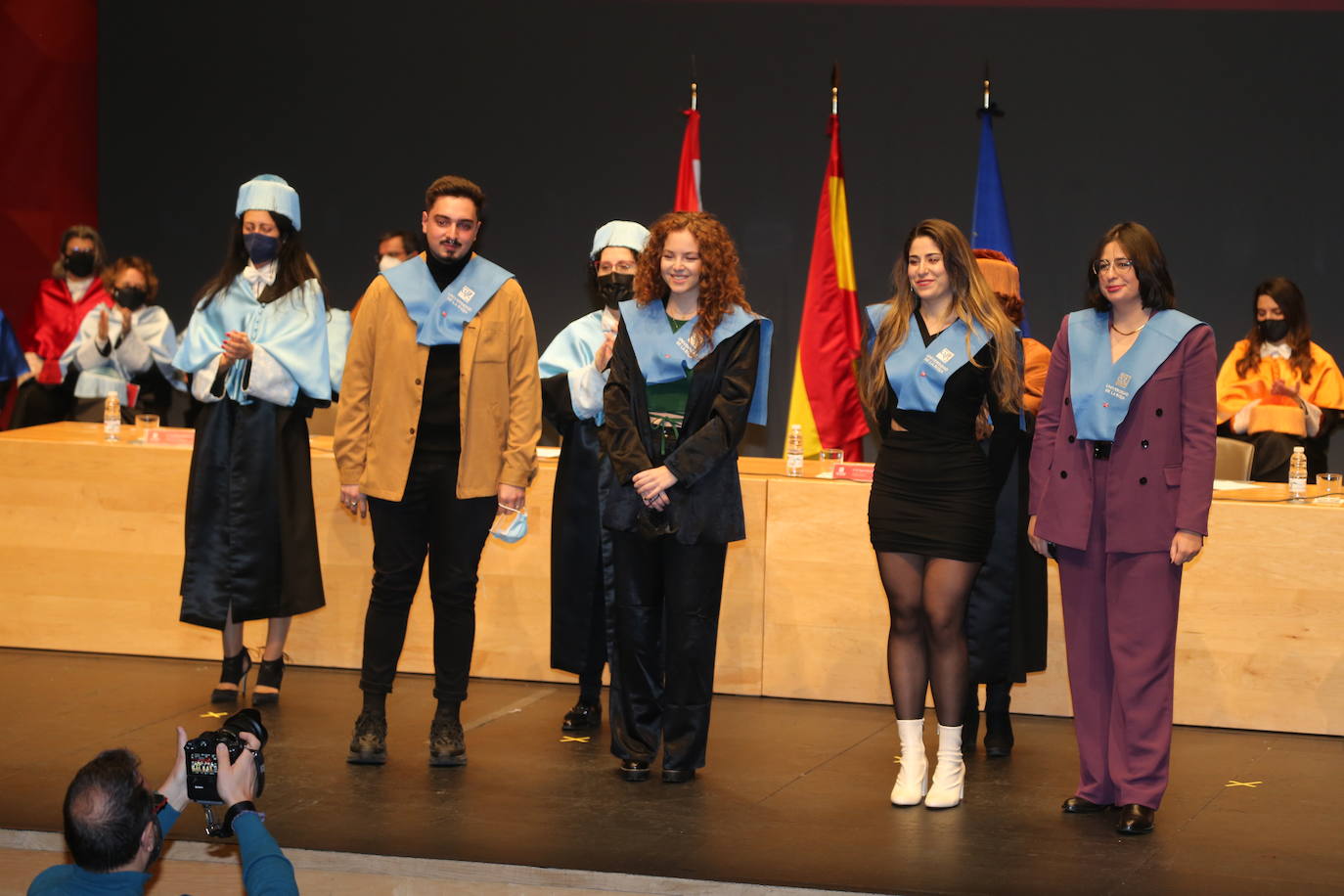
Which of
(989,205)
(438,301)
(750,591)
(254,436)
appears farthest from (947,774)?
(989,205)

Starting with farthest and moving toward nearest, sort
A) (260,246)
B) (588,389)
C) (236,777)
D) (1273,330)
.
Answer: (1273,330) → (260,246) → (588,389) → (236,777)

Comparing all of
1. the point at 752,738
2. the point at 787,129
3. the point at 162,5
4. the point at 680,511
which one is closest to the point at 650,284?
the point at 680,511

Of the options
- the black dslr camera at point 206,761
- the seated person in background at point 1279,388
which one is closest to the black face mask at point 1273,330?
the seated person in background at point 1279,388

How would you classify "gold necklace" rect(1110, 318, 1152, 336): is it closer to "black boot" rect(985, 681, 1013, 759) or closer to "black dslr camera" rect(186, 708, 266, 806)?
"black boot" rect(985, 681, 1013, 759)

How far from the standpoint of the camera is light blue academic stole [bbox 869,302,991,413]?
12.6 ft

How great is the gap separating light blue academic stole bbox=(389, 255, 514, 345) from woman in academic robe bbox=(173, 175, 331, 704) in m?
0.72

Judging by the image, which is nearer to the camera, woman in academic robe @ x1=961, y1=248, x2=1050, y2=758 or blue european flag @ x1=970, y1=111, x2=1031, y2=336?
woman in academic robe @ x1=961, y1=248, x2=1050, y2=758

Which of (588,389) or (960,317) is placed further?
(588,389)

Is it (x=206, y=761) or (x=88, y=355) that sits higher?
(x=88, y=355)

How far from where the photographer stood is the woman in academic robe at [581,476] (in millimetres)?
4594

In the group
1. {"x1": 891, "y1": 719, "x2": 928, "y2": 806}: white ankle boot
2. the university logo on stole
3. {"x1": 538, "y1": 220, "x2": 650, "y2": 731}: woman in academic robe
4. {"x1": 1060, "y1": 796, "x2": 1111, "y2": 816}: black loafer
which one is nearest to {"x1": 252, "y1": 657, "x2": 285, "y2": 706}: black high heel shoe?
{"x1": 538, "y1": 220, "x2": 650, "y2": 731}: woman in academic robe

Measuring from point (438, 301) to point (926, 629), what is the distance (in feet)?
4.74

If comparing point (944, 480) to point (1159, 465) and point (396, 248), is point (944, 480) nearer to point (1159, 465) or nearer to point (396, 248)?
point (1159, 465)

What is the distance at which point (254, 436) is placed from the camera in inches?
190
